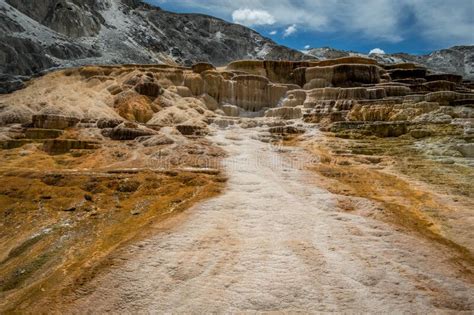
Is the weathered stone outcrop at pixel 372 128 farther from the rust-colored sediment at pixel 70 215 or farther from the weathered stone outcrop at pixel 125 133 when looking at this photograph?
the weathered stone outcrop at pixel 125 133

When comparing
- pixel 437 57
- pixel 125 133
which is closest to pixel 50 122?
pixel 125 133

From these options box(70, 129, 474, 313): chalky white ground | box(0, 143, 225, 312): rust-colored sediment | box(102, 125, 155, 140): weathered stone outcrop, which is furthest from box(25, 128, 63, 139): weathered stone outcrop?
box(70, 129, 474, 313): chalky white ground

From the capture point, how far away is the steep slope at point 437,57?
111938 millimetres

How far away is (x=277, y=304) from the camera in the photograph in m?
7.71

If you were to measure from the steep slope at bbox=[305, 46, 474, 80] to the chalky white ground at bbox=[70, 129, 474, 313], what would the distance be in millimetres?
107715

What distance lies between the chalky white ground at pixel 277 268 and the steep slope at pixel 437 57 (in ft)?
353

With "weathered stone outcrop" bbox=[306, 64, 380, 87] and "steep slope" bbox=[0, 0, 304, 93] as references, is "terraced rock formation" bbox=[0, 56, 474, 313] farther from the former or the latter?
"steep slope" bbox=[0, 0, 304, 93]

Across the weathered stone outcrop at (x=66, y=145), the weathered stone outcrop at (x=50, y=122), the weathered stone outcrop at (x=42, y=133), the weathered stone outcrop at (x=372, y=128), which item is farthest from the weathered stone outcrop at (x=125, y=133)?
the weathered stone outcrop at (x=372, y=128)

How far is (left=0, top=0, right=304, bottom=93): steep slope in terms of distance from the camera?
5834 centimetres

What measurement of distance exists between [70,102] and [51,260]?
64.8 ft

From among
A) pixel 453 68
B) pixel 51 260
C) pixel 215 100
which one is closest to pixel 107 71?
pixel 215 100

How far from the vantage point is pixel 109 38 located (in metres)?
79.8

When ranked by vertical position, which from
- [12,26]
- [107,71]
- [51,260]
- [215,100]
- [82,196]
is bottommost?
[51,260]

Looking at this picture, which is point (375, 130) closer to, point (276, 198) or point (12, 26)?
point (276, 198)
